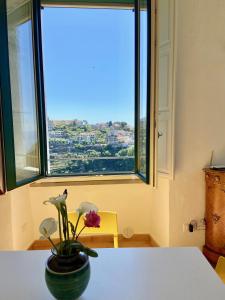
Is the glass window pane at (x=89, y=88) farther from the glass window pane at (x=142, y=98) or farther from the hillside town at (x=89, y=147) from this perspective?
the glass window pane at (x=142, y=98)

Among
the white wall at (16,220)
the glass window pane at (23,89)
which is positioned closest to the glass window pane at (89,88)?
the glass window pane at (23,89)

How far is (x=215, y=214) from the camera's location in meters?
2.18

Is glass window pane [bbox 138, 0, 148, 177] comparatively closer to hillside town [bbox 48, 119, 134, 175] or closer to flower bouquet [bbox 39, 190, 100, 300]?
hillside town [bbox 48, 119, 134, 175]

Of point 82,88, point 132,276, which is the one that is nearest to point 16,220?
point 82,88

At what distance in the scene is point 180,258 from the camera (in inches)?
41.8

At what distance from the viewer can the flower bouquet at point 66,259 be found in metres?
0.76

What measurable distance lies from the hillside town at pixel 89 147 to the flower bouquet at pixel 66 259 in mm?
2030

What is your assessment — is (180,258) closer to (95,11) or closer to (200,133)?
(200,133)

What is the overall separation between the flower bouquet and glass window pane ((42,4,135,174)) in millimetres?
2035

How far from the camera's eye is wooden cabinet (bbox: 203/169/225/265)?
212 centimetres

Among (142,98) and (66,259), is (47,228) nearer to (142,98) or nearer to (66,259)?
(66,259)

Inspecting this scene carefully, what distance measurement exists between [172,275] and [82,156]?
2.06m

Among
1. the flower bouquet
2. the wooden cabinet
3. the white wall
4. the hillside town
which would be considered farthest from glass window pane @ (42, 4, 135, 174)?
the flower bouquet

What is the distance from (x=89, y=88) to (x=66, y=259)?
7.26 feet
